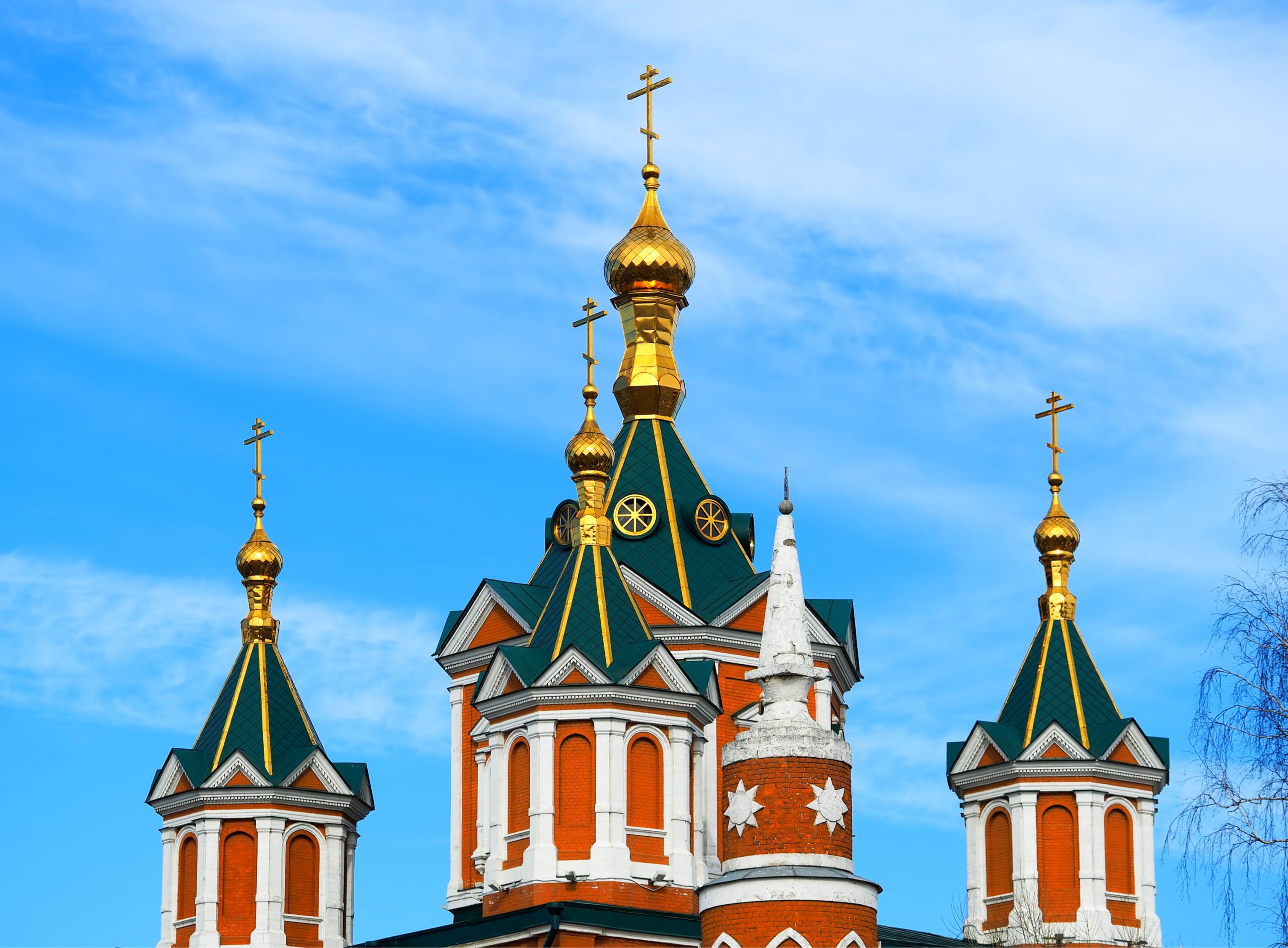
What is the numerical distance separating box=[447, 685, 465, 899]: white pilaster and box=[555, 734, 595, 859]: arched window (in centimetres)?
451

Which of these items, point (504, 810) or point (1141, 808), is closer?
point (504, 810)

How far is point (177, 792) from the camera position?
3819 centimetres

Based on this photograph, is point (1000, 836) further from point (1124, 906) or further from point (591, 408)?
point (591, 408)

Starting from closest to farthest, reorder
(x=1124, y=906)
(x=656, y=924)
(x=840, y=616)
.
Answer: (x=656, y=924), (x=1124, y=906), (x=840, y=616)

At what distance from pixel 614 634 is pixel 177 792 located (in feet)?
23.1

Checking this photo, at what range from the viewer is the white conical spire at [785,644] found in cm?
2958

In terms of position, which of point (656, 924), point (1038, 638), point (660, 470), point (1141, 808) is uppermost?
point (660, 470)

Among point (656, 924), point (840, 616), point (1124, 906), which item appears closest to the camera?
point (656, 924)

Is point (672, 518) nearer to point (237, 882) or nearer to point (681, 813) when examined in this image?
point (681, 813)

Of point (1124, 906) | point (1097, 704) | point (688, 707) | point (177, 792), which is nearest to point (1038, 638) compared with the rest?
point (1097, 704)

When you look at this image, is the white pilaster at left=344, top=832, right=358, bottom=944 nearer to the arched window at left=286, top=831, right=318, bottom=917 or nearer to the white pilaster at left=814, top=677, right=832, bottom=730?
the arched window at left=286, top=831, right=318, bottom=917

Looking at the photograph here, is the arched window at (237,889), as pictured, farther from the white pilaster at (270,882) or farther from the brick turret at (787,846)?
the brick turret at (787,846)

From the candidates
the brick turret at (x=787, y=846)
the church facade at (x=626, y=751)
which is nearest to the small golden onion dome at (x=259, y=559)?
the church facade at (x=626, y=751)

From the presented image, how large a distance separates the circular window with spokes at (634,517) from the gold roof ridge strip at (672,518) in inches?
10.6
